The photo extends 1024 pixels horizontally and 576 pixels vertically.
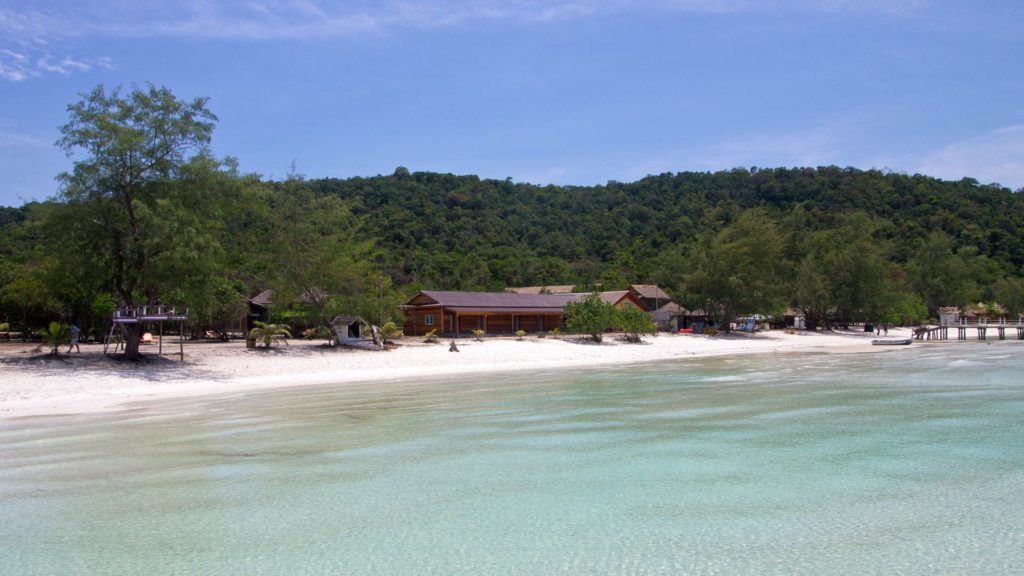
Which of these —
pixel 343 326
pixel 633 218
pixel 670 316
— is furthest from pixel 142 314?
pixel 633 218

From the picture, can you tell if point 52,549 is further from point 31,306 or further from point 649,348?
point 649,348

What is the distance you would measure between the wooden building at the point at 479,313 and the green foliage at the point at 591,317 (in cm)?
648

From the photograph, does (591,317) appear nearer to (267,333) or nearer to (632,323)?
(632,323)

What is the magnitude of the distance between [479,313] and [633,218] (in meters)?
62.2

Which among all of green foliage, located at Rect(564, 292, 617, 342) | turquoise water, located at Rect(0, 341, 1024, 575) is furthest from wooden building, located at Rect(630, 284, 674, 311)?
turquoise water, located at Rect(0, 341, 1024, 575)

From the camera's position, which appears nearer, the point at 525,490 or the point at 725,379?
the point at 525,490

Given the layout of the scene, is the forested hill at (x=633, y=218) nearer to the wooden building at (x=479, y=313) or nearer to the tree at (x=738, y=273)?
the tree at (x=738, y=273)

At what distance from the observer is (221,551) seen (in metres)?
6.39

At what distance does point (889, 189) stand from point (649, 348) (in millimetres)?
71149

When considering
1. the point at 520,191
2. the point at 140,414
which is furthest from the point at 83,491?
the point at 520,191

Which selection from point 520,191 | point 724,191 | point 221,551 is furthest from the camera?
point 520,191

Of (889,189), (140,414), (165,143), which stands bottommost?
(140,414)

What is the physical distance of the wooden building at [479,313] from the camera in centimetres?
4519

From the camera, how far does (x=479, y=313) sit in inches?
1810
